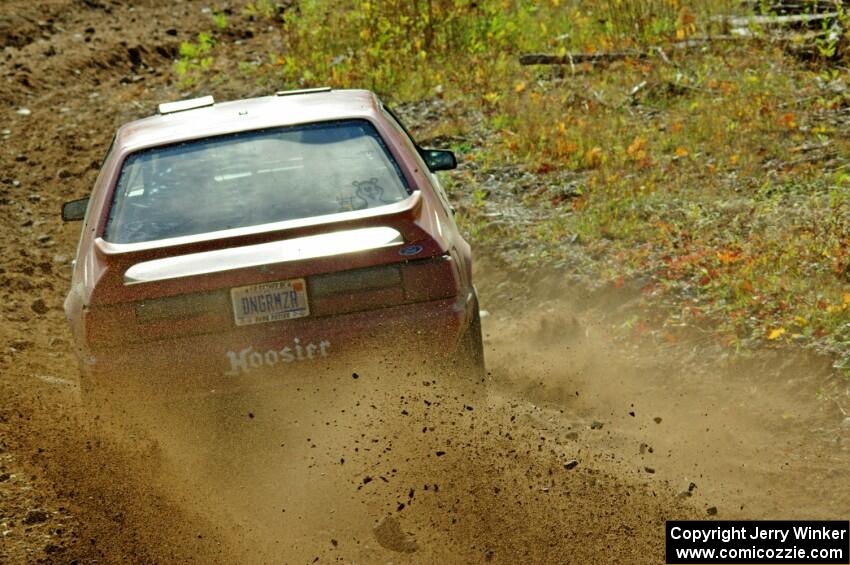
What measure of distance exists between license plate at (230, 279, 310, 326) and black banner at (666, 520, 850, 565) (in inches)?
71.7

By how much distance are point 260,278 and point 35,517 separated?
140cm

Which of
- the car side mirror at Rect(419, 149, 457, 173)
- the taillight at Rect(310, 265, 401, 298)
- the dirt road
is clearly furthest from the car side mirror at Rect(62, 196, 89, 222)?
the taillight at Rect(310, 265, 401, 298)

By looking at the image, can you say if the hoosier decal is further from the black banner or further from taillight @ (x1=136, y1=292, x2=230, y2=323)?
the black banner

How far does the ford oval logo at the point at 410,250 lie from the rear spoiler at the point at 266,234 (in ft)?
0.12

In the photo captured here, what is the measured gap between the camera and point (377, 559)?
4.39 meters

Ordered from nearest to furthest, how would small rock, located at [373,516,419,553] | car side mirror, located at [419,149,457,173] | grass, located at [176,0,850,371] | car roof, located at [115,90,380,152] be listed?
small rock, located at [373,516,419,553] < car roof, located at [115,90,380,152] < car side mirror, located at [419,149,457,173] < grass, located at [176,0,850,371]

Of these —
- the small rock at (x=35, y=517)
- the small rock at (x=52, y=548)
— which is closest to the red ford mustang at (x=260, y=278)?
the small rock at (x=35, y=517)

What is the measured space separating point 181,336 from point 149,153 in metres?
1.13

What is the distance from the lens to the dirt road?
4.54m

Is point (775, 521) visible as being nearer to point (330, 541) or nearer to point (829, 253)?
point (330, 541)

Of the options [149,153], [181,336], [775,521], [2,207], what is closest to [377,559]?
[181,336]

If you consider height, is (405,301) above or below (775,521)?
above

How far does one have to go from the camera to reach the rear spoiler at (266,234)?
15.9 ft

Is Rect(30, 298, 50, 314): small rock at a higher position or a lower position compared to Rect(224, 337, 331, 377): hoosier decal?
lower
